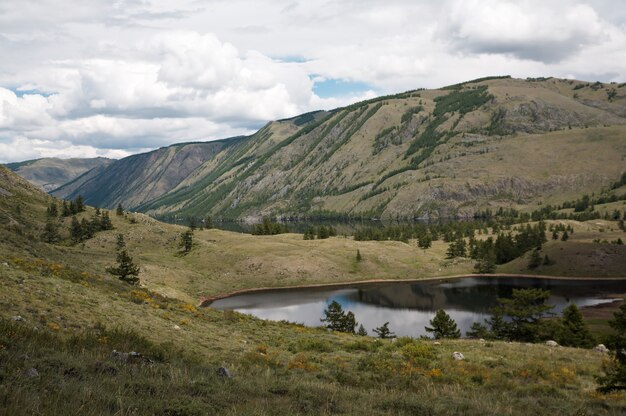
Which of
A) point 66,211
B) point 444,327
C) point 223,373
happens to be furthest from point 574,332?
point 66,211

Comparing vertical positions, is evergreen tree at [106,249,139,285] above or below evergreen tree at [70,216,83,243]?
below

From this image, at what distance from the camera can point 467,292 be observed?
4141 inches

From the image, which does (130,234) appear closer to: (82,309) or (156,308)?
(156,308)

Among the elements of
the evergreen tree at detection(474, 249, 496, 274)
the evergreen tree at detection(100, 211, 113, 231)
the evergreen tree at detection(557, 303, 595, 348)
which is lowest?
the evergreen tree at detection(474, 249, 496, 274)

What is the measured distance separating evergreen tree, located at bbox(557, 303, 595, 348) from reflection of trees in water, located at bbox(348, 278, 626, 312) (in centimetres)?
3873

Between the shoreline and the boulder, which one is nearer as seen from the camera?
the boulder

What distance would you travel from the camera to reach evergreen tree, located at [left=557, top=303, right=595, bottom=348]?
46.1m

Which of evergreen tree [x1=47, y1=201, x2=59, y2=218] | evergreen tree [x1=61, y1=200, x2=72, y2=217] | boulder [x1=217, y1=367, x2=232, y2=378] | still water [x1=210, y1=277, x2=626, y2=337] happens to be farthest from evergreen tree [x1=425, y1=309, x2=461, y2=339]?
evergreen tree [x1=47, y1=201, x2=59, y2=218]

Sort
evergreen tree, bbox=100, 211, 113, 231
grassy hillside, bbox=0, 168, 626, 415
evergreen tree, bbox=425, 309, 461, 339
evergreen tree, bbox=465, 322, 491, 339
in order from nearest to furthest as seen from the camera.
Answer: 1. grassy hillside, bbox=0, 168, 626, 415
2. evergreen tree, bbox=465, 322, 491, 339
3. evergreen tree, bbox=425, 309, 461, 339
4. evergreen tree, bbox=100, 211, 113, 231

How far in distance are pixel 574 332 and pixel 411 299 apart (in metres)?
50.9

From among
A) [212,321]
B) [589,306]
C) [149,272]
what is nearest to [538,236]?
[589,306]

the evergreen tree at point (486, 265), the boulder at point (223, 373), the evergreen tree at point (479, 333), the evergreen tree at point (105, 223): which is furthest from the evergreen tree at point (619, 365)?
the evergreen tree at point (105, 223)

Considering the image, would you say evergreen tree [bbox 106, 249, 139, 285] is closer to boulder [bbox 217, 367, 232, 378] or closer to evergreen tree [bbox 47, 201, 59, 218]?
boulder [bbox 217, 367, 232, 378]

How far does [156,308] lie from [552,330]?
42251 mm
